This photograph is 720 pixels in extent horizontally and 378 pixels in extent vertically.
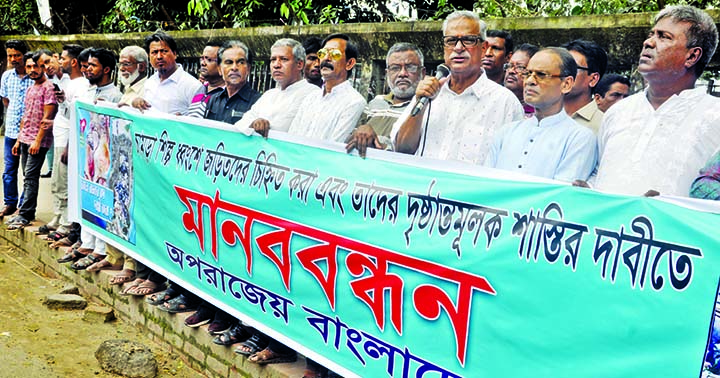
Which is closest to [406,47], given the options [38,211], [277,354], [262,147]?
[262,147]

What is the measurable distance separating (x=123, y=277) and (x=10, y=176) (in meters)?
2.63

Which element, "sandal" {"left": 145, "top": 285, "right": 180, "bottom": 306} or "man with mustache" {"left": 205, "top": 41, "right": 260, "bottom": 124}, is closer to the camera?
"man with mustache" {"left": 205, "top": 41, "right": 260, "bottom": 124}

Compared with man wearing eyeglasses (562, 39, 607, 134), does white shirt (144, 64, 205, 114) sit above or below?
below

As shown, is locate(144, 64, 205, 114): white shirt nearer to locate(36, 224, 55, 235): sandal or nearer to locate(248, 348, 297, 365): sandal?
locate(36, 224, 55, 235): sandal

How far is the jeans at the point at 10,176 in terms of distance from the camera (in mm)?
7516

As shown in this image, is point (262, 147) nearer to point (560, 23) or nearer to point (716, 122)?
point (560, 23)

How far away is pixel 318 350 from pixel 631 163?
1.71 m

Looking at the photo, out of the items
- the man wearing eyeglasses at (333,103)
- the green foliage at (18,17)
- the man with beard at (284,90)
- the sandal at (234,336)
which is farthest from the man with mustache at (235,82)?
the green foliage at (18,17)

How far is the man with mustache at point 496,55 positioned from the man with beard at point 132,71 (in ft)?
9.65

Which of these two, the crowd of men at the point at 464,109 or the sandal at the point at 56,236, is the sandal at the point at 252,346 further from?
the sandal at the point at 56,236

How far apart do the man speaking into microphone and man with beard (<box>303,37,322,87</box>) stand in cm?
154

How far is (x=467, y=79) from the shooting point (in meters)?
3.45

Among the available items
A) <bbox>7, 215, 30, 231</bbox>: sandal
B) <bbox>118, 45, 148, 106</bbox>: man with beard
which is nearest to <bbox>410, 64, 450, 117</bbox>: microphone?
<bbox>118, 45, 148, 106</bbox>: man with beard

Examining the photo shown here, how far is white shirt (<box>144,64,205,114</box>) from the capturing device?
5656mm
